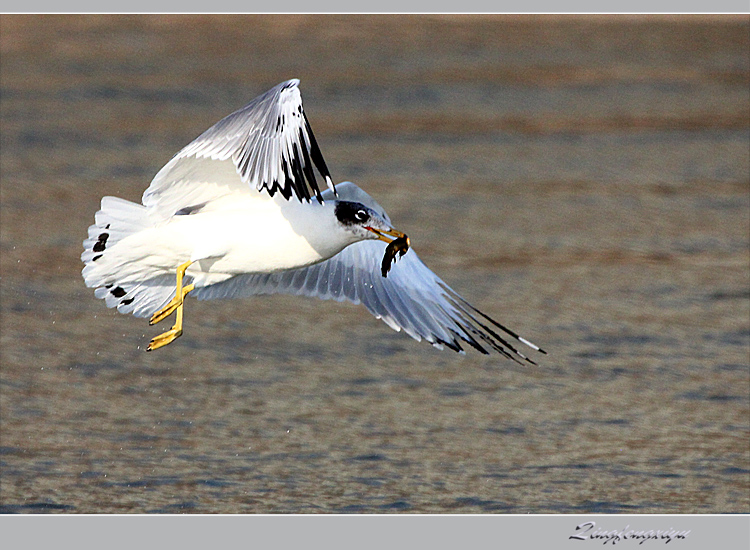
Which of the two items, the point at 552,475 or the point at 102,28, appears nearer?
the point at 552,475

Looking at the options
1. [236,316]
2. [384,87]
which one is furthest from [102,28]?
[236,316]

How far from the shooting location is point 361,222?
5.45 m

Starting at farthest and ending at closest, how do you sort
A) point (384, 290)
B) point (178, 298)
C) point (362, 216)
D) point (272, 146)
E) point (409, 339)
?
point (409, 339) → point (384, 290) → point (178, 298) → point (362, 216) → point (272, 146)

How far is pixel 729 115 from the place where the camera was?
45.7 ft

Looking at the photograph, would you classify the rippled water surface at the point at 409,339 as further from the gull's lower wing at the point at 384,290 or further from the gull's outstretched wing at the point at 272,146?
the gull's outstretched wing at the point at 272,146

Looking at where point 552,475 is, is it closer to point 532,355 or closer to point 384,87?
point 532,355

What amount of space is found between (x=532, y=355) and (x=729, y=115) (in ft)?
22.9

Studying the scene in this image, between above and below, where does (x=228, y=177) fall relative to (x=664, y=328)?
above

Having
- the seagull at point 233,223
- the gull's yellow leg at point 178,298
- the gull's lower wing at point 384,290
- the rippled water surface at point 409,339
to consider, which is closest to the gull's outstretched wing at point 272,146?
the seagull at point 233,223

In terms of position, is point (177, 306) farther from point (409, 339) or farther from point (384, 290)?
point (409, 339)

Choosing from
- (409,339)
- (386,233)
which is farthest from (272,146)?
(409,339)

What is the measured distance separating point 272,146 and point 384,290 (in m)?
1.61

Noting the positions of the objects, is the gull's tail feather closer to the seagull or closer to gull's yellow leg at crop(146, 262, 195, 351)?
the seagull

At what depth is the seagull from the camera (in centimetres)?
505
